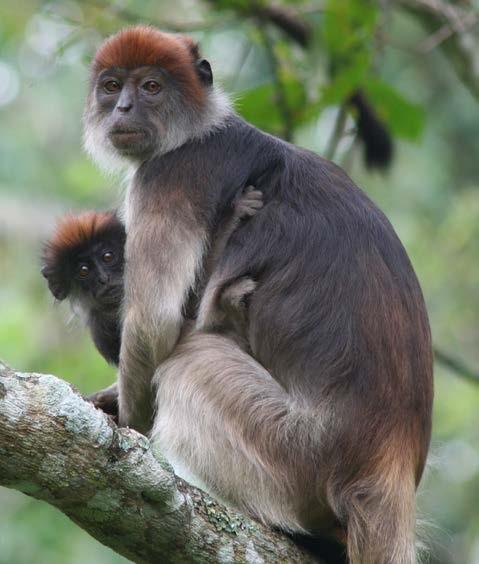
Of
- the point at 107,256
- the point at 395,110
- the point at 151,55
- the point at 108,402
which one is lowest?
the point at 108,402

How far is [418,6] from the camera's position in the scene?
906 cm

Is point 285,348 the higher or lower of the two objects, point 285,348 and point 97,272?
the higher

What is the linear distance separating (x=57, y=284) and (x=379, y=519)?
267cm

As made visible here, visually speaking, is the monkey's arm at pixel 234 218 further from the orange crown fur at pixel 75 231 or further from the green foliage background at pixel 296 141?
the green foliage background at pixel 296 141

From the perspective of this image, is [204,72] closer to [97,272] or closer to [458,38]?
[97,272]

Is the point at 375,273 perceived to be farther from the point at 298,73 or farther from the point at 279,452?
the point at 298,73

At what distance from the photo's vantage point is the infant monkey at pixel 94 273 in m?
6.73


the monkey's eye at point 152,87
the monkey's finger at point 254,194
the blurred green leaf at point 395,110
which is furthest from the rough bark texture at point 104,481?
the blurred green leaf at point 395,110

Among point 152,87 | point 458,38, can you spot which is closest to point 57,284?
point 152,87

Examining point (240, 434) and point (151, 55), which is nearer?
point (240, 434)

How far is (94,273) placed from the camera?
22.5 feet

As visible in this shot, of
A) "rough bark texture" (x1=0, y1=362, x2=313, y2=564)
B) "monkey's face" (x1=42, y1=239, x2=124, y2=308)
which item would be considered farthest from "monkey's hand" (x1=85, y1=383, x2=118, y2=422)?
"rough bark texture" (x1=0, y1=362, x2=313, y2=564)

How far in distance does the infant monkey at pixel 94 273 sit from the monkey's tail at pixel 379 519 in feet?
5.52

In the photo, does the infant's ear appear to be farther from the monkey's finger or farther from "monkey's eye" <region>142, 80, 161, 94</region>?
the monkey's finger
